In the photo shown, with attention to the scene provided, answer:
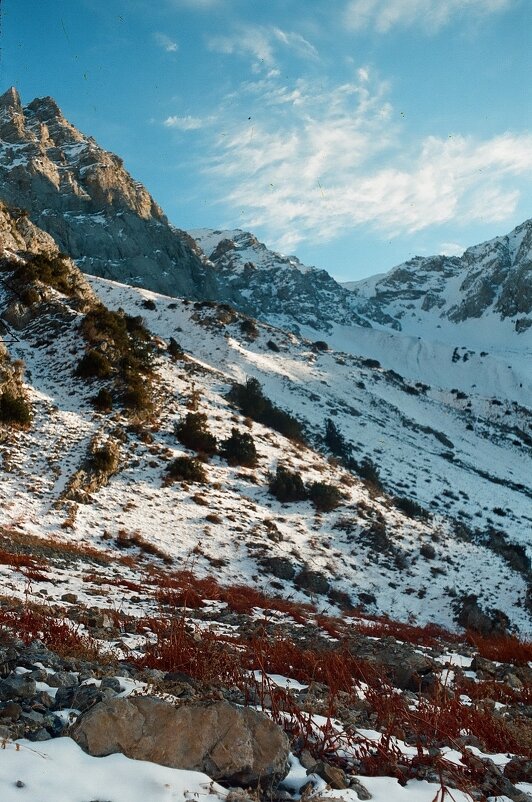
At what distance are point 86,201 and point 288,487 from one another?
88.6m

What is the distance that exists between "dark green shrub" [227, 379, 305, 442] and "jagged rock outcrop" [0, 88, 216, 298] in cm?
6382

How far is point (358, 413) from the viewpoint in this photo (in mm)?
39438

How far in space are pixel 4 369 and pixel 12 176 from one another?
8064 cm

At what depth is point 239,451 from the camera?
75.0 ft

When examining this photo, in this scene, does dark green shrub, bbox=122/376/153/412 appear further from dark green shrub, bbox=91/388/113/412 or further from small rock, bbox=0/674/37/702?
small rock, bbox=0/674/37/702

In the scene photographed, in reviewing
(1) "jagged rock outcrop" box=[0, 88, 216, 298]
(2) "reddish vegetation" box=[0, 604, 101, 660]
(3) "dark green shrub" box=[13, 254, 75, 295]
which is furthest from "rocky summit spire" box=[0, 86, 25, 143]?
(2) "reddish vegetation" box=[0, 604, 101, 660]

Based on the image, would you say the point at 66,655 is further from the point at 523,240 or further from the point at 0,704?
the point at 523,240

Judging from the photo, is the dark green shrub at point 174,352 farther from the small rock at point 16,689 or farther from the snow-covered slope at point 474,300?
the snow-covered slope at point 474,300

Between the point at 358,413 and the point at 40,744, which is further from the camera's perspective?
the point at 358,413

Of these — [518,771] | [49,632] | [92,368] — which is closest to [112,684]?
[49,632]

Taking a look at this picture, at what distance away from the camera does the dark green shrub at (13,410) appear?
1819 cm

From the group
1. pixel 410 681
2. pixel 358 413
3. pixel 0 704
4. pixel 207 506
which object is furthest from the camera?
pixel 358 413

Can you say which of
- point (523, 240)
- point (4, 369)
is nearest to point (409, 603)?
point (4, 369)

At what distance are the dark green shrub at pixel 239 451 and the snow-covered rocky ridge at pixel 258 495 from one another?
15.7 inches
